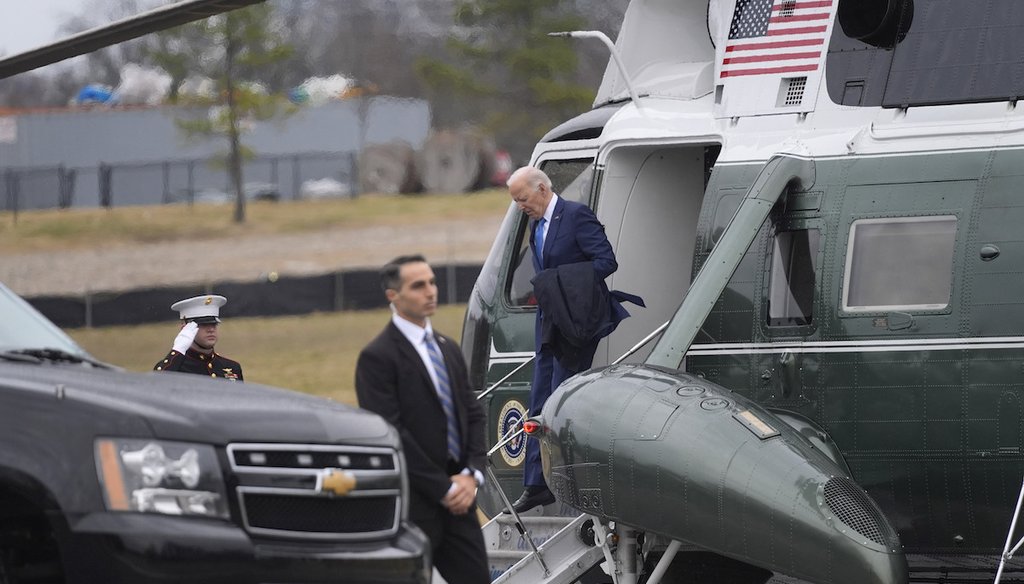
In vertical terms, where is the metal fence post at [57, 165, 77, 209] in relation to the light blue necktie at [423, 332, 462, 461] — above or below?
below

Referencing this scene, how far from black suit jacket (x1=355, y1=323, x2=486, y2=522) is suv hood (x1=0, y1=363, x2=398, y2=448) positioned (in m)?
0.28

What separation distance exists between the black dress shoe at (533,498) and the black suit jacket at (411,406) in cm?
285

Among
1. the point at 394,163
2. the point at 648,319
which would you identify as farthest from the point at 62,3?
the point at 648,319

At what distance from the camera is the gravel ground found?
29797 millimetres

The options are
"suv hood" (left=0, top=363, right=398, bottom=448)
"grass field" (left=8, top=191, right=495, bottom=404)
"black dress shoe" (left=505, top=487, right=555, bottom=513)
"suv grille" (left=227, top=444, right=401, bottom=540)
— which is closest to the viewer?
"suv hood" (left=0, top=363, right=398, bottom=448)

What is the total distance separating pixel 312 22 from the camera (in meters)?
28.8

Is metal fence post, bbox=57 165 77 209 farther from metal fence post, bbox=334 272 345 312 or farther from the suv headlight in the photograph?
the suv headlight

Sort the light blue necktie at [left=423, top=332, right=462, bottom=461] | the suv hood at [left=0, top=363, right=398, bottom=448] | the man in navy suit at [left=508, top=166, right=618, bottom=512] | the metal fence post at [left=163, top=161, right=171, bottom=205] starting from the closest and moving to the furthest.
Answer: the suv hood at [left=0, top=363, right=398, bottom=448] → the light blue necktie at [left=423, top=332, right=462, bottom=461] → the man in navy suit at [left=508, top=166, right=618, bottom=512] → the metal fence post at [left=163, top=161, right=171, bottom=205]

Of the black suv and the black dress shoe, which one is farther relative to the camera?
the black dress shoe

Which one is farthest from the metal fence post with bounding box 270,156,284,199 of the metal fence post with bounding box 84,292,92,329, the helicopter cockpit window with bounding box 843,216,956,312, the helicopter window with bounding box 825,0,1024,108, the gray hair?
the helicopter cockpit window with bounding box 843,216,956,312

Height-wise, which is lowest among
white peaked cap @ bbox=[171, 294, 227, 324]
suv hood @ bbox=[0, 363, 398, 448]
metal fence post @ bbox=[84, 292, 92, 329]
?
metal fence post @ bbox=[84, 292, 92, 329]

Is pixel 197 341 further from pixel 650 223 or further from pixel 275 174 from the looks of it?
pixel 275 174

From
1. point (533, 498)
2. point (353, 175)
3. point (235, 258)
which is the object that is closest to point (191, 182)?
point (235, 258)

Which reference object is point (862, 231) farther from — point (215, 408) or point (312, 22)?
point (312, 22)
